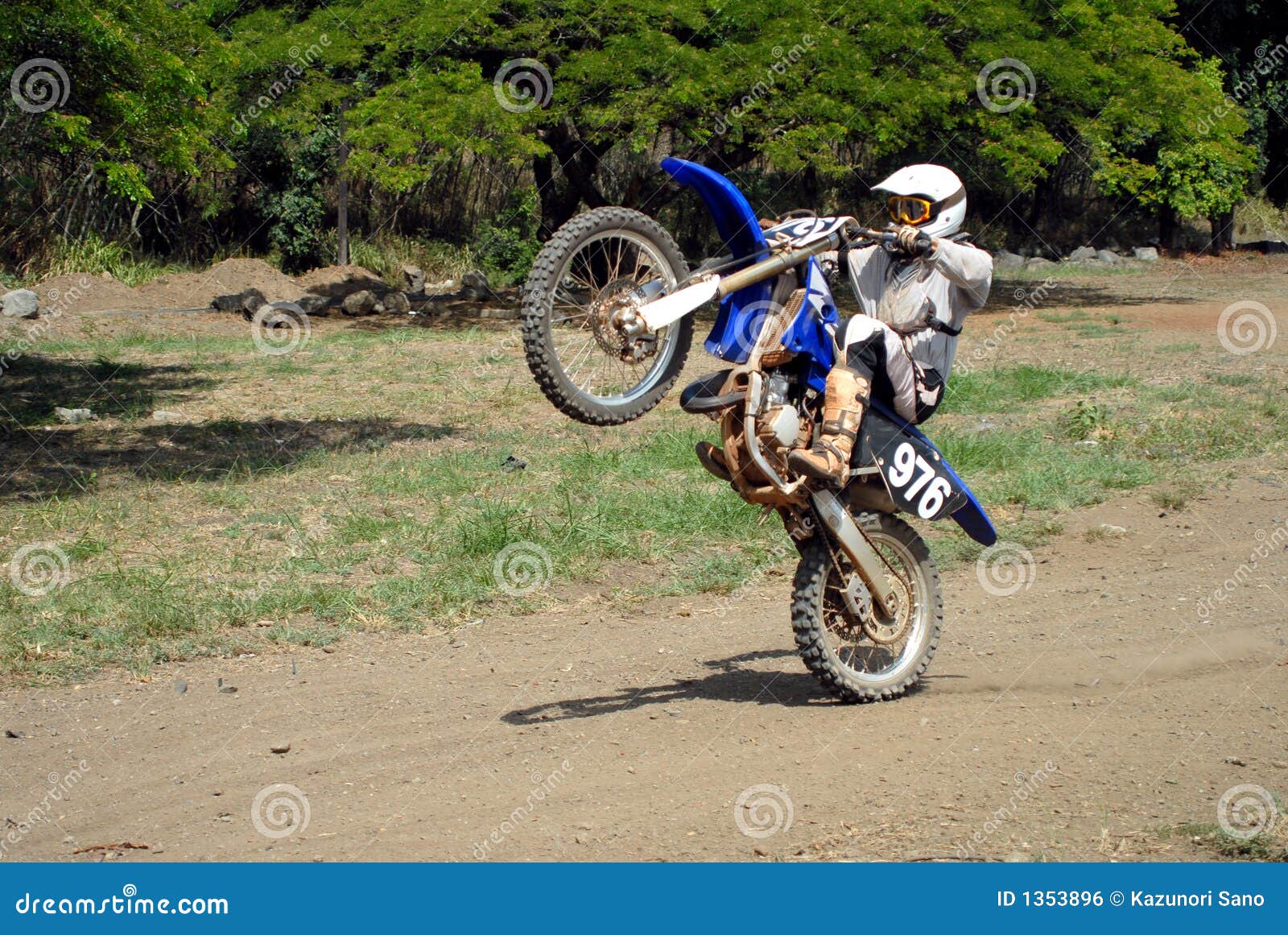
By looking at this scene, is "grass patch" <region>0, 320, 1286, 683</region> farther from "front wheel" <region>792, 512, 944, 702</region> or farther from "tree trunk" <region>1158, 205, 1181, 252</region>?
"tree trunk" <region>1158, 205, 1181, 252</region>

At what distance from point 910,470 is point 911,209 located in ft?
3.73

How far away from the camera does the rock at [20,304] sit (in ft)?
57.6

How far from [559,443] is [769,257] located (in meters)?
6.15

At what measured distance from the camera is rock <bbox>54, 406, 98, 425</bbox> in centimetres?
1199

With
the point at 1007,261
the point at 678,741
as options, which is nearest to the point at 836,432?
the point at 678,741

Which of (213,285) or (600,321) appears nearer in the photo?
(600,321)

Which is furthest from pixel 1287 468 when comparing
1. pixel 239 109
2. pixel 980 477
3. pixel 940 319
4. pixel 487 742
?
pixel 239 109

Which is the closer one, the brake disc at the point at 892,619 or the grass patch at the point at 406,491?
the brake disc at the point at 892,619

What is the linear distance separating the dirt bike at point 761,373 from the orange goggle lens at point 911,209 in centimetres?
18

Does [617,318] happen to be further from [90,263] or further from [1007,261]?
[1007,261]

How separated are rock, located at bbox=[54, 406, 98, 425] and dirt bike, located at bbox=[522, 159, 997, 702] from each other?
787cm

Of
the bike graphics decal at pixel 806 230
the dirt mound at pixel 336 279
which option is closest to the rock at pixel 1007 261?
the dirt mound at pixel 336 279

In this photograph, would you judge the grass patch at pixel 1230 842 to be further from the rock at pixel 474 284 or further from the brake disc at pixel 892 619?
the rock at pixel 474 284

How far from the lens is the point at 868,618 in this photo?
19.5ft
